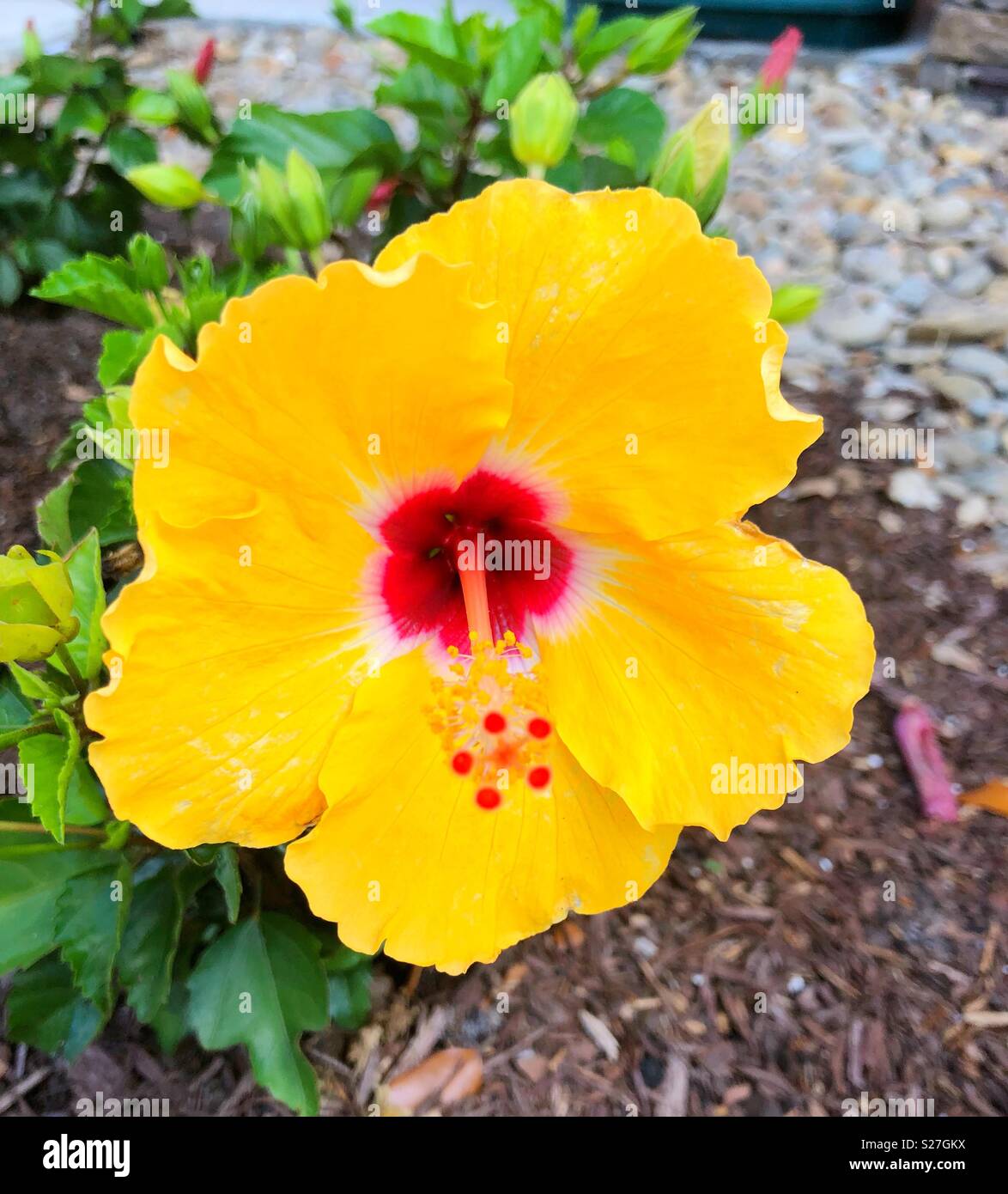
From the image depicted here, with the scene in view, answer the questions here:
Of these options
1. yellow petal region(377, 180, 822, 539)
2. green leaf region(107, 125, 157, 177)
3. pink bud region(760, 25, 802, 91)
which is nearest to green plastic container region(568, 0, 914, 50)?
green leaf region(107, 125, 157, 177)

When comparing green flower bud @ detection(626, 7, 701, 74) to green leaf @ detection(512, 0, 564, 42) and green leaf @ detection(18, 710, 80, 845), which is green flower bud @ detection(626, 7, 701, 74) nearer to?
green leaf @ detection(512, 0, 564, 42)

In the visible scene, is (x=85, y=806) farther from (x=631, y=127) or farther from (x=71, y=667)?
(x=631, y=127)

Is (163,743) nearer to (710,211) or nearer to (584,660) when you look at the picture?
(584,660)

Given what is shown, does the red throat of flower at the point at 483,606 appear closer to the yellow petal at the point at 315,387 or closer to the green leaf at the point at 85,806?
the yellow petal at the point at 315,387

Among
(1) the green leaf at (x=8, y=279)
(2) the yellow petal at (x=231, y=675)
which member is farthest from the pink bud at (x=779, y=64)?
(1) the green leaf at (x=8, y=279)

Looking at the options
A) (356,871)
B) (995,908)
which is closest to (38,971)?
(356,871)

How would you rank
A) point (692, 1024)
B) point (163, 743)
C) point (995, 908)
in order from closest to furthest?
point (163, 743), point (692, 1024), point (995, 908)

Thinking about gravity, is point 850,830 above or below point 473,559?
below
